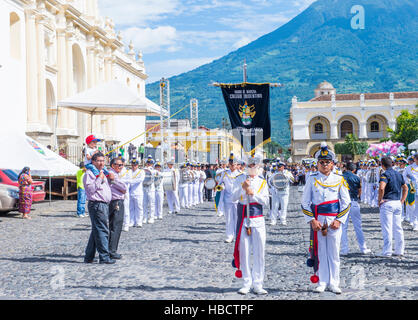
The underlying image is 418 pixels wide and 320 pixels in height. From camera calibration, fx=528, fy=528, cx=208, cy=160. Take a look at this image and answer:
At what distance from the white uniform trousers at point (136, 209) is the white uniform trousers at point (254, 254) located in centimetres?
761

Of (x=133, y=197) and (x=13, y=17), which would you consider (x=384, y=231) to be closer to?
(x=133, y=197)

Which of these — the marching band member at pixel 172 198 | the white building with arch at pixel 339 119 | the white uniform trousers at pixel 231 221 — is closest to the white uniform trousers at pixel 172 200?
the marching band member at pixel 172 198

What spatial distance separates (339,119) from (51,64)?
198ft

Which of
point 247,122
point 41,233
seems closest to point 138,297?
point 41,233

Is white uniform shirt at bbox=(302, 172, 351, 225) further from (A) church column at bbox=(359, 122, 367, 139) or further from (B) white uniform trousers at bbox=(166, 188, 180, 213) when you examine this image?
(A) church column at bbox=(359, 122, 367, 139)

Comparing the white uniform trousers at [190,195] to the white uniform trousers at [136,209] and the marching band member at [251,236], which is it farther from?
the marching band member at [251,236]

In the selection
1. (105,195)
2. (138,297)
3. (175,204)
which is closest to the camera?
(138,297)

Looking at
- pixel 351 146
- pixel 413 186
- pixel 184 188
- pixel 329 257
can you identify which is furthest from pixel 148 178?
pixel 351 146

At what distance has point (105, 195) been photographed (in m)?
8.66

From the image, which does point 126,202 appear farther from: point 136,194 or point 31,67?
point 31,67

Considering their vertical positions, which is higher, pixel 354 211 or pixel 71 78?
pixel 71 78

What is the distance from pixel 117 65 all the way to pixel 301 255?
134ft

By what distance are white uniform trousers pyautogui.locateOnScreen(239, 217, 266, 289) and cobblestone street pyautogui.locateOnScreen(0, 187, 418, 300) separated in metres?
0.25

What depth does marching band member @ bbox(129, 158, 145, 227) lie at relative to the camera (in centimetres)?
1367
